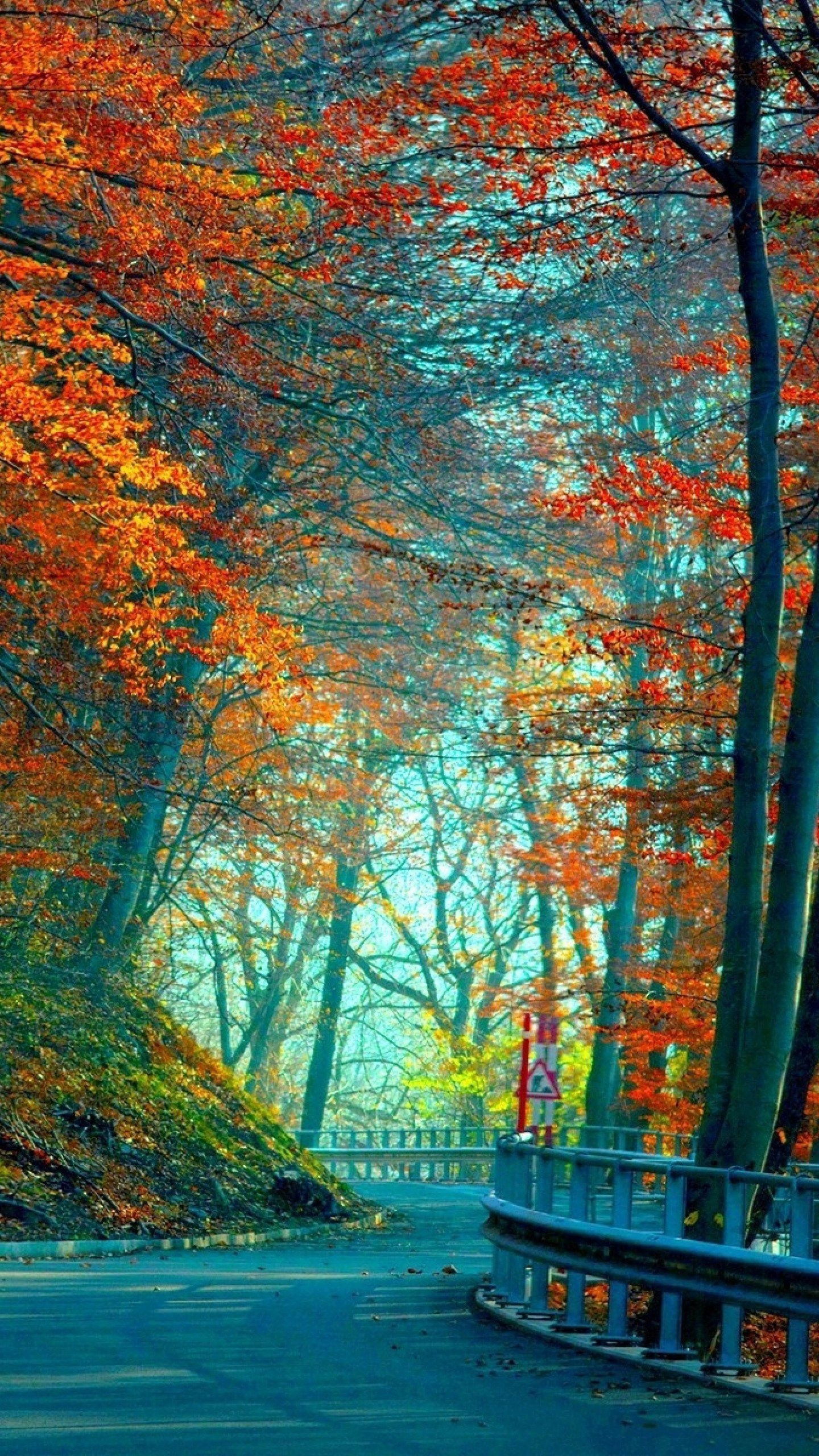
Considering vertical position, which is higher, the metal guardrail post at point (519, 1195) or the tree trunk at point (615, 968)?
the tree trunk at point (615, 968)

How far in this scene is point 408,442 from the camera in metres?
21.0

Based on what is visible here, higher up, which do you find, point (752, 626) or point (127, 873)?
point (127, 873)

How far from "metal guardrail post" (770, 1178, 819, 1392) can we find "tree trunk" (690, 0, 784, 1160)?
3.68m

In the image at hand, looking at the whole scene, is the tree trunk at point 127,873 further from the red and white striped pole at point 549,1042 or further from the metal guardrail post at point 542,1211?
the metal guardrail post at point 542,1211

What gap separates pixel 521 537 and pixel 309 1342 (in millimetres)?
18008

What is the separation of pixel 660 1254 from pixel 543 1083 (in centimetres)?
1577

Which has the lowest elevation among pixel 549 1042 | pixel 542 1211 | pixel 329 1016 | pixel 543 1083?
pixel 542 1211

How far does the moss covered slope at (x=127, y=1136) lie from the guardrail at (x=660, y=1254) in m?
7.30

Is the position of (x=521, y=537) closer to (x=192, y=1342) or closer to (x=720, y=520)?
(x=720, y=520)


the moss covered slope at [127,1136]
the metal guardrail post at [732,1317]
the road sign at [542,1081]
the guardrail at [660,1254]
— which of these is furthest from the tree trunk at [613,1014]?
the metal guardrail post at [732,1317]

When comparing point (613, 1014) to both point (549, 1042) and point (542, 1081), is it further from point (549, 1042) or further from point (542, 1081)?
point (542, 1081)

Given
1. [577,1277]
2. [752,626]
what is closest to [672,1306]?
[577,1277]

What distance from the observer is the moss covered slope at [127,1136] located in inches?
792

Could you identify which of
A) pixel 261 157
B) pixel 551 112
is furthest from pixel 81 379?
pixel 551 112
